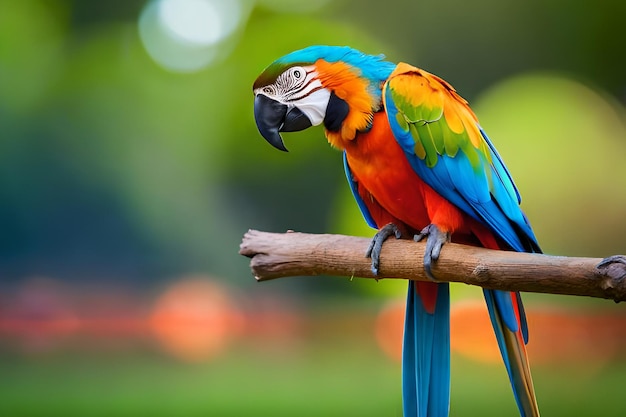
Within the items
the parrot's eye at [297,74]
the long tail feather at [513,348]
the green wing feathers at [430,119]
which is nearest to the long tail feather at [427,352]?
the long tail feather at [513,348]

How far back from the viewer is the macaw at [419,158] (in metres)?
1.65

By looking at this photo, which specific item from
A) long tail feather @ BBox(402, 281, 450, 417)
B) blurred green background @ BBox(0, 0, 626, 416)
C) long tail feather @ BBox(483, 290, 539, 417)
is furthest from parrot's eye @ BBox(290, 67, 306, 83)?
blurred green background @ BBox(0, 0, 626, 416)

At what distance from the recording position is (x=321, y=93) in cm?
172

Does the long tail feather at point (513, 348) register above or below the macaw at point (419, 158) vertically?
below

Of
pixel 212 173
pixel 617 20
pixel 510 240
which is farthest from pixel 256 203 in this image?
pixel 617 20

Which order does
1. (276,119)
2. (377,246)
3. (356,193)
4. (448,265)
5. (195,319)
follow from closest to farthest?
(448,265) → (377,246) → (276,119) → (356,193) → (195,319)

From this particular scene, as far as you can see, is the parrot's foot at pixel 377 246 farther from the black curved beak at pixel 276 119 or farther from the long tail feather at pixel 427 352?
the black curved beak at pixel 276 119

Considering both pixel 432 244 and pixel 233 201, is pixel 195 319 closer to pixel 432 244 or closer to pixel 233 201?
pixel 233 201

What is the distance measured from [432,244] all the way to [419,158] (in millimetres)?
229

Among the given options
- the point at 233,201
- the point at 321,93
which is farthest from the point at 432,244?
the point at 233,201

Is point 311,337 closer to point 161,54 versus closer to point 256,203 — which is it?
point 256,203

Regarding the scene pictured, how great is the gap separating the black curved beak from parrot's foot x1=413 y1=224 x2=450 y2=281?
1.40 feet

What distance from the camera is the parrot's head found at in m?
1.71

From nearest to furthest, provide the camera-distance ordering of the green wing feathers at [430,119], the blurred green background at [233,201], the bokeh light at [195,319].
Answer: the green wing feathers at [430,119], the blurred green background at [233,201], the bokeh light at [195,319]
